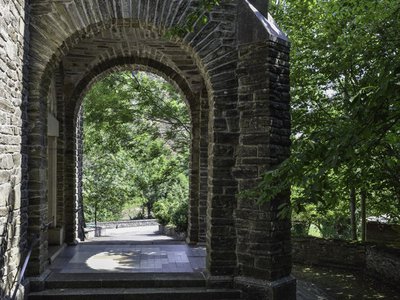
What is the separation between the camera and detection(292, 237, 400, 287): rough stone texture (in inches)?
345

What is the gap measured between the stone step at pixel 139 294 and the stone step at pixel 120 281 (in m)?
0.08

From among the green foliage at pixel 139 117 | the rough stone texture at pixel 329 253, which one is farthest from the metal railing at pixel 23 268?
the green foliage at pixel 139 117

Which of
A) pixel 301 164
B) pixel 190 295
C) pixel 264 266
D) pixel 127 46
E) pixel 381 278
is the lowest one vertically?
pixel 381 278

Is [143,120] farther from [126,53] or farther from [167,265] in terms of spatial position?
[167,265]

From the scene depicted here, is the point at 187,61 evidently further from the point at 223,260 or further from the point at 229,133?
the point at 223,260

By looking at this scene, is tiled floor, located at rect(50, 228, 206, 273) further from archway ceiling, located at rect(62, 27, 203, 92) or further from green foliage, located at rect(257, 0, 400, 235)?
archway ceiling, located at rect(62, 27, 203, 92)

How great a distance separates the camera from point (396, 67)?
2.86 m

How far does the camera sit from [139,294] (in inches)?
235

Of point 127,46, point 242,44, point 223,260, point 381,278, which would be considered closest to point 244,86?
point 242,44

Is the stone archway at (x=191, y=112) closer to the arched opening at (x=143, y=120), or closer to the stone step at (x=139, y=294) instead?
the arched opening at (x=143, y=120)

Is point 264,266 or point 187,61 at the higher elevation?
point 187,61

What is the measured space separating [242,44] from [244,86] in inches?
23.8

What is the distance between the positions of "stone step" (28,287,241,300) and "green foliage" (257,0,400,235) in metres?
1.91

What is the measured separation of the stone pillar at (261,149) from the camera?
5.89 metres
